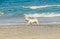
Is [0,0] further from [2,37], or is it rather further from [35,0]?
[2,37]

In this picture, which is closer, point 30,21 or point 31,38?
point 31,38

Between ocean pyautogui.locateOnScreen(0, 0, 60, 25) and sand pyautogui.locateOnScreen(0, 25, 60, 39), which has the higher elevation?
sand pyautogui.locateOnScreen(0, 25, 60, 39)

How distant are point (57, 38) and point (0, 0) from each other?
129 feet

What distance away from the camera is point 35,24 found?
1299 centimetres

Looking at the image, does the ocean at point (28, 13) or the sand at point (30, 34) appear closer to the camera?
the sand at point (30, 34)

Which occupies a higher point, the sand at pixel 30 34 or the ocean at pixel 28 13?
the sand at pixel 30 34

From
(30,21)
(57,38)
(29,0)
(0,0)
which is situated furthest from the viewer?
(0,0)

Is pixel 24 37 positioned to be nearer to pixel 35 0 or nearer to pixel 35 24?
pixel 35 24

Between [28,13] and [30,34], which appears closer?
[30,34]

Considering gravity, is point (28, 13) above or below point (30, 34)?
below

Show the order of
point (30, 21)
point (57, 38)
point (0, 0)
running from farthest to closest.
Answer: point (0, 0) → point (30, 21) → point (57, 38)

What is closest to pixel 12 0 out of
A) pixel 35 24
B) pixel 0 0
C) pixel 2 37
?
pixel 0 0

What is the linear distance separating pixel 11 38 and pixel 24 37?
54 cm

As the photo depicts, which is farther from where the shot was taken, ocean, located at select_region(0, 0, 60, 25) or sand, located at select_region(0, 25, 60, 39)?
ocean, located at select_region(0, 0, 60, 25)
